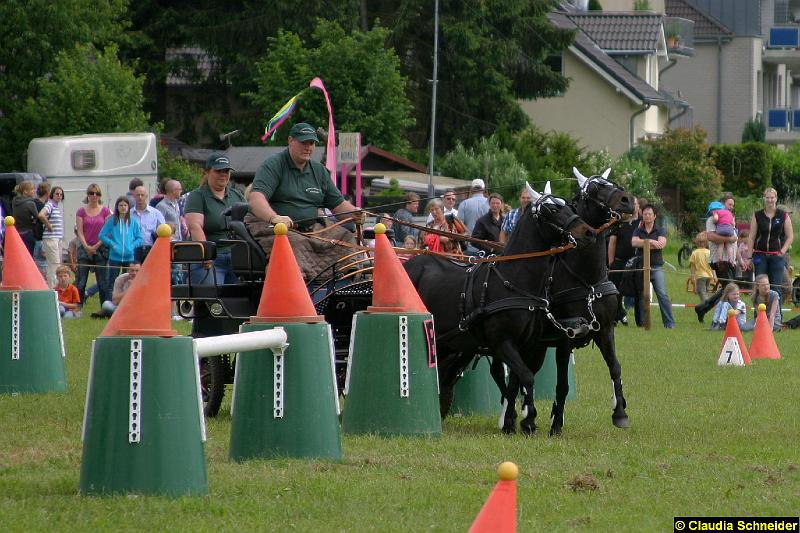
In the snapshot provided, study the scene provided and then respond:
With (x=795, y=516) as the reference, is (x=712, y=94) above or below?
above

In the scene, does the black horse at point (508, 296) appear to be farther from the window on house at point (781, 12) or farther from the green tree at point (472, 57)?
the window on house at point (781, 12)

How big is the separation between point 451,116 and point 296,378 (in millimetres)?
41456

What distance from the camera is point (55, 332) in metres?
13.0

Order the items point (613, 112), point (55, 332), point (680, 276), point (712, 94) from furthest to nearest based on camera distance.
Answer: point (712, 94), point (613, 112), point (680, 276), point (55, 332)

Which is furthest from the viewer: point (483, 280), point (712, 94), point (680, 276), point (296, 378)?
point (712, 94)

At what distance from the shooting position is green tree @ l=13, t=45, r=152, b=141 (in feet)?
129

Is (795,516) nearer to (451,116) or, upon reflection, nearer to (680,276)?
(680,276)

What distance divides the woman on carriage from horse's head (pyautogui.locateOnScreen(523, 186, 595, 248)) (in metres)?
4.22

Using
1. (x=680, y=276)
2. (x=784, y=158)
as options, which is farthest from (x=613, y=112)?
(x=680, y=276)

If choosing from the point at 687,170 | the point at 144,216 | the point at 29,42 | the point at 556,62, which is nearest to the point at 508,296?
the point at 144,216

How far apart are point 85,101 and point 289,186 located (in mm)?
28764

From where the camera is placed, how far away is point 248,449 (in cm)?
871

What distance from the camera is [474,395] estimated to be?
1229cm

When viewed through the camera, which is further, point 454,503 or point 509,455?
point 509,455
